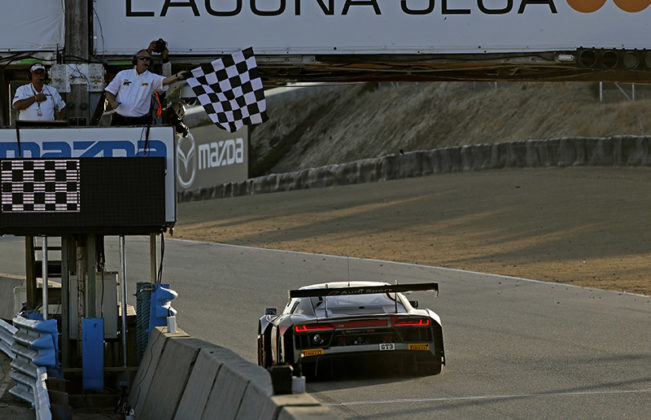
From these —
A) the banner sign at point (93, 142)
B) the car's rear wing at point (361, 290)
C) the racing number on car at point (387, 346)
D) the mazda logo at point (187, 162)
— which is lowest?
the mazda logo at point (187, 162)

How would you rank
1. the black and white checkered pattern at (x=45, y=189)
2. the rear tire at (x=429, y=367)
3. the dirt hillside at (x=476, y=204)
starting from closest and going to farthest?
the black and white checkered pattern at (x=45, y=189), the rear tire at (x=429, y=367), the dirt hillside at (x=476, y=204)

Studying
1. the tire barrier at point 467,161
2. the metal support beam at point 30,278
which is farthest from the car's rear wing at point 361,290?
the tire barrier at point 467,161

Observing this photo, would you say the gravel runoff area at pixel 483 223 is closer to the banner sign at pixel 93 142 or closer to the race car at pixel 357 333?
the race car at pixel 357 333

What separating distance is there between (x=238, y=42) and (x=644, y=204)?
23.3 metres

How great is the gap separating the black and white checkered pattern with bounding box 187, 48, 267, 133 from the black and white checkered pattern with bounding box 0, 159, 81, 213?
2.25 m

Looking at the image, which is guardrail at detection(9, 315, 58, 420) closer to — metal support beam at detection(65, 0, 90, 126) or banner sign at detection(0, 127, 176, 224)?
banner sign at detection(0, 127, 176, 224)

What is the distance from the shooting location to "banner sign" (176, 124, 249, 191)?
59062 millimetres

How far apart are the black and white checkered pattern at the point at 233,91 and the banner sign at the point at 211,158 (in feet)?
142

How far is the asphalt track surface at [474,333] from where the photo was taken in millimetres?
11297

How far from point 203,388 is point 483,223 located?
2868 cm

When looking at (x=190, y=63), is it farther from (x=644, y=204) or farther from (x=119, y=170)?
(x=644, y=204)

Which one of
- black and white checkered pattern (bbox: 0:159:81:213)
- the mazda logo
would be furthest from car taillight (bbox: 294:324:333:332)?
the mazda logo

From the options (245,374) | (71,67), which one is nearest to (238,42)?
(71,67)

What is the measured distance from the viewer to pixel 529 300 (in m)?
21.5
